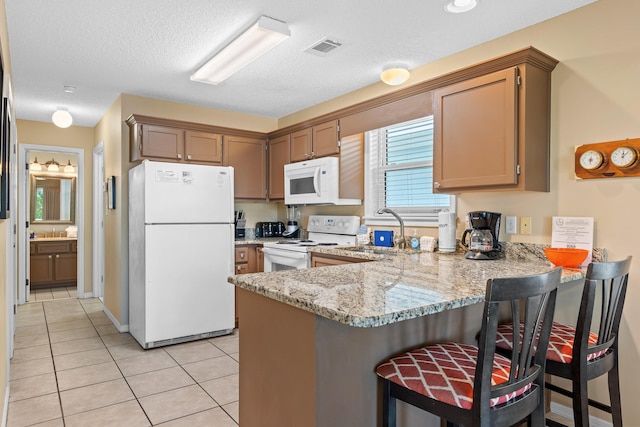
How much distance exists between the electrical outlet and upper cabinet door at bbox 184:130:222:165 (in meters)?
3.10

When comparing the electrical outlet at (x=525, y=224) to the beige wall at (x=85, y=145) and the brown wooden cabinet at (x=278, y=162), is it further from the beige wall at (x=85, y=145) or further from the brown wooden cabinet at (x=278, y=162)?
the beige wall at (x=85, y=145)

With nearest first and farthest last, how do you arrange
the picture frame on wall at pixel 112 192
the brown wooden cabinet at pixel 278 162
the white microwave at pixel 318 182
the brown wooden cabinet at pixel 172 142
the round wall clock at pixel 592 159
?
the round wall clock at pixel 592 159 < the white microwave at pixel 318 182 < the brown wooden cabinet at pixel 172 142 < the picture frame on wall at pixel 112 192 < the brown wooden cabinet at pixel 278 162

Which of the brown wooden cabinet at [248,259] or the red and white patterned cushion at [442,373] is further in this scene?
the brown wooden cabinet at [248,259]

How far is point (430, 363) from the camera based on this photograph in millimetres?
1379

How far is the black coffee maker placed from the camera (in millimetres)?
2547

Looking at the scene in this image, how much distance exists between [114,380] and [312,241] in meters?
2.19

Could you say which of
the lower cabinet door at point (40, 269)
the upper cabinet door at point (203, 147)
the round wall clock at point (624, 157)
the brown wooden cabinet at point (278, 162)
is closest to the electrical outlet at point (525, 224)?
the round wall clock at point (624, 157)

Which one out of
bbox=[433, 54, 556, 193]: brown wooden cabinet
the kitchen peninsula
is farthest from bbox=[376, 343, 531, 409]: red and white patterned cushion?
bbox=[433, 54, 556, 193]: brown wooden cabinet

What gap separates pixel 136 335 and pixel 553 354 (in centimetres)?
344

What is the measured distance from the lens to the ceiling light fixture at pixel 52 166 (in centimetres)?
671

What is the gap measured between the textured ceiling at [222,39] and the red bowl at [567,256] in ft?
4.65

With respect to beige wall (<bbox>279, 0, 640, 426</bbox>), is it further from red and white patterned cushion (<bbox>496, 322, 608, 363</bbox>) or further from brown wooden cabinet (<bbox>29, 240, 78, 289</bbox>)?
brown wooden cabinet (<bbox>29, 240, 78, 289</bbox>)

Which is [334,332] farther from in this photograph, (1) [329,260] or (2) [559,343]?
(1) [329,260]

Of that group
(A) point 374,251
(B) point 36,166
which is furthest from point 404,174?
(B) point 36,166
